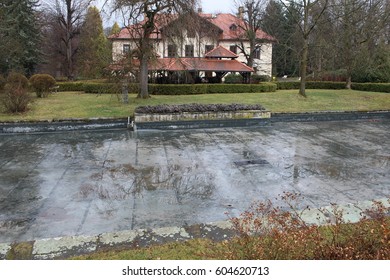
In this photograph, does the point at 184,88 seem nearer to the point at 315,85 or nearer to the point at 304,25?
the point at 304,25

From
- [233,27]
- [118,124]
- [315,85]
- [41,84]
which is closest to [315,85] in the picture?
[315,85]

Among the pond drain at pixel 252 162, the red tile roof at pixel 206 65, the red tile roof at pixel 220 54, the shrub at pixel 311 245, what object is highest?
the red tile roof at pixel 220 54

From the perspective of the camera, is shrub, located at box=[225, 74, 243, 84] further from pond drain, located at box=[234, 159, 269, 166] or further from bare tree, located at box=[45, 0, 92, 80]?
pond drain, located at box=[234, 159, 269, 166]

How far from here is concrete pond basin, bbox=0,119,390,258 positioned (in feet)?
17.4

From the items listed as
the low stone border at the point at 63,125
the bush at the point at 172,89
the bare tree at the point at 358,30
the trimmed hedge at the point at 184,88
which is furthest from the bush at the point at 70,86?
the bare tree at the point at 358,30

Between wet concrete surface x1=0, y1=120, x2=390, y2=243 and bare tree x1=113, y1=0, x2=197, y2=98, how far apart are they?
7.96 meters

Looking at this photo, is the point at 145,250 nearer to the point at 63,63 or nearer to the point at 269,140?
the point at 269,140

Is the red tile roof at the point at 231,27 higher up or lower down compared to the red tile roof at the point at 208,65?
higher up

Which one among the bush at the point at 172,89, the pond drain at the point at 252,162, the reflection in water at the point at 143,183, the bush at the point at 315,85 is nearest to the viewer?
the reflection in water at the point at 143,183

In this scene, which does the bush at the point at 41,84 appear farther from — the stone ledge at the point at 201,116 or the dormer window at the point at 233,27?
the dormer window at the point at 233,27

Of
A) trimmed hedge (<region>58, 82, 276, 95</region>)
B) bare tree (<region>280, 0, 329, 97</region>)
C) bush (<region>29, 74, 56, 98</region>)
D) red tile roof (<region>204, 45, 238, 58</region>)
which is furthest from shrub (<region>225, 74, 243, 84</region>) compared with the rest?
bush (<region>29, 74, 56, 98</region>)

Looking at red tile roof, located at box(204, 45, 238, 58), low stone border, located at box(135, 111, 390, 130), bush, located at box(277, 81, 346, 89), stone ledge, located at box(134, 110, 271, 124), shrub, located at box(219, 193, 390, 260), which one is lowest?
shrub, located at box(219, 193, 390, 260)

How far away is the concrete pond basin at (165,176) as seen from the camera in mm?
5293

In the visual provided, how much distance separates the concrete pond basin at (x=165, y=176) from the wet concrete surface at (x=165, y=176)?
2 cm
